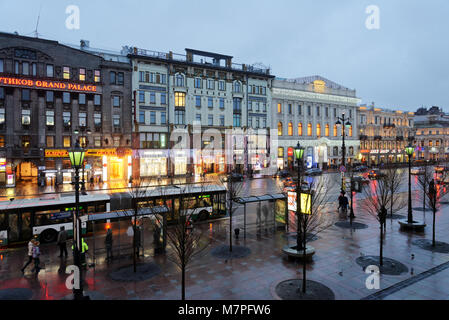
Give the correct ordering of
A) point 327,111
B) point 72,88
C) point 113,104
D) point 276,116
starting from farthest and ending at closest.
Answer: point 327,111, point 276,116, point 113,104, point 72,88

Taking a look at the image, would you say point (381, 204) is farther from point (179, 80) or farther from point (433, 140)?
point (433, 140)

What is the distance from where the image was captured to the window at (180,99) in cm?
5358

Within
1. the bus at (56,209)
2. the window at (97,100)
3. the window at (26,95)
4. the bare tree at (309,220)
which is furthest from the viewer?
the window at (97,100)

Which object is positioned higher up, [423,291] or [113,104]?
[113,104]

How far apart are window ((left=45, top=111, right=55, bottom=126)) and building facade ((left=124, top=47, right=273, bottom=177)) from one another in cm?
1138

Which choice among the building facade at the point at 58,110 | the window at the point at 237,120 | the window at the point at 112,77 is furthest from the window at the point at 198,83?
the window at the point at 112,77

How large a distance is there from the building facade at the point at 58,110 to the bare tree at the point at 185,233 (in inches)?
A: 1023

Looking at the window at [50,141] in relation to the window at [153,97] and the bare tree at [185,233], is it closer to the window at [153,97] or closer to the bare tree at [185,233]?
the window at [153,97]

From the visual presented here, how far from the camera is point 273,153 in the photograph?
6438 cm

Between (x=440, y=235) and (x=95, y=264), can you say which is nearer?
(x=95, y=264)

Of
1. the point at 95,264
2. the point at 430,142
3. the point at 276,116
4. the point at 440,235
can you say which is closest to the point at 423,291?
the point at 440,235

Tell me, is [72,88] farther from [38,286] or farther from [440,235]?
[440,235]

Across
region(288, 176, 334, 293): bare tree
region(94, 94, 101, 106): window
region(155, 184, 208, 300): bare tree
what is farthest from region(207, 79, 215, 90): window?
region(288, 176, 334, 293): bare tree

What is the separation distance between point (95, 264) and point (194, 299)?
6189 millimetres
